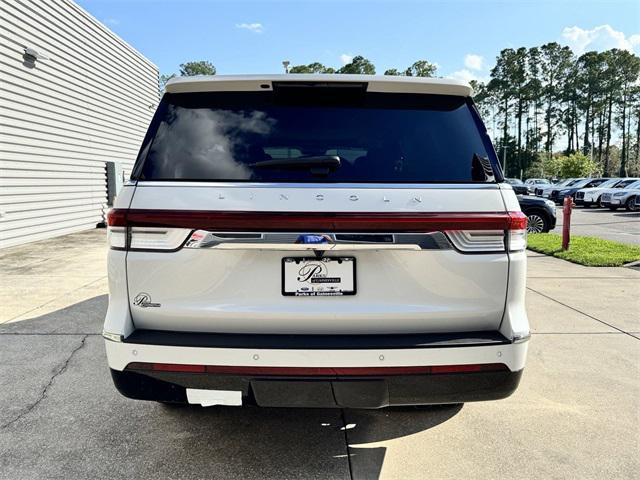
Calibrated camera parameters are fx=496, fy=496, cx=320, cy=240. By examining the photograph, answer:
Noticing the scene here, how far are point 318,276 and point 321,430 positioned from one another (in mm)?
1294

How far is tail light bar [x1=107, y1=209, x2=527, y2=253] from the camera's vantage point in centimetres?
210

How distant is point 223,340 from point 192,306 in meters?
0.20

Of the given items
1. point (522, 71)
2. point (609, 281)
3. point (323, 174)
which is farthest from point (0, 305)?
point (522, 71)

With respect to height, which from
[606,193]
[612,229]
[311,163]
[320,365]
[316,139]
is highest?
[316,139]

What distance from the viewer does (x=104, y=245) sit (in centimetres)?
1088

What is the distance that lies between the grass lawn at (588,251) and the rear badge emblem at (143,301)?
327 inches

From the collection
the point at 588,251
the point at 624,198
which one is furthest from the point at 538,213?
the point at 624,198

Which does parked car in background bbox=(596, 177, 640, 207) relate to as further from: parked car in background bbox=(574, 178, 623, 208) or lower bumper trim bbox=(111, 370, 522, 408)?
lower bumper trim bbox=(111, 370, 522, 408)

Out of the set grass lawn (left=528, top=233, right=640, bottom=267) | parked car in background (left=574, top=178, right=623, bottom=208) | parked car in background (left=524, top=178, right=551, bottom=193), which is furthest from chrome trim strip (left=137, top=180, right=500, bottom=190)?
parked car in background (left=524, top=178, right=551, bottom=193)

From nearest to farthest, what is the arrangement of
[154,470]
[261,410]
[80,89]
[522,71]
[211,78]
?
[211,78]
[154,470]
[261,410]
[80,89]
[522,71]

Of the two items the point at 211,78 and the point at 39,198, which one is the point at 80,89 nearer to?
the point at 39,198

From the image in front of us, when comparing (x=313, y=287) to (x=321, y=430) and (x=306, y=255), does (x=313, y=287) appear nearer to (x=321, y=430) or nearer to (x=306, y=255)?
(x=306, y=255)

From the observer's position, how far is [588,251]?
32.1ft

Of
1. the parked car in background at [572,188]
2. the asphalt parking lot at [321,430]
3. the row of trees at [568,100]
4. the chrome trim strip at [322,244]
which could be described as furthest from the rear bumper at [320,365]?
the row of trees at [568,100]
